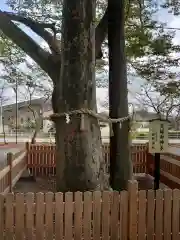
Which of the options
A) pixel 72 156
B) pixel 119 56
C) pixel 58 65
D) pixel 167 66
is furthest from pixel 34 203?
pixel 167 66

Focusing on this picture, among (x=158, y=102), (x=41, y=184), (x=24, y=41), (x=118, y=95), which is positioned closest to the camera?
(x=24, y=41)

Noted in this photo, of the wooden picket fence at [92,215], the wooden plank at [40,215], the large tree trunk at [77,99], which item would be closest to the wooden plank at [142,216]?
the wooden picket fence at [92,215]

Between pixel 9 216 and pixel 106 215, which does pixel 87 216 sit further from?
pixel 9 216

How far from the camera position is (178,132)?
30.8 metres

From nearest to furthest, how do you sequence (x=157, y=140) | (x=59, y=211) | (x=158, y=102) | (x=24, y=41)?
1. (x=59, y=211)
2. (x=24, y=41)
3. (x=157, y=140)
4. (x=158, y=102)

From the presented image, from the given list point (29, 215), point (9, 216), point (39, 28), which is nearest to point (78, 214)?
point (29, 215)

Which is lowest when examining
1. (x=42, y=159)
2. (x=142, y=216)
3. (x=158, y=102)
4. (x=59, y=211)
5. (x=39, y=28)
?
(x=42, y=159)

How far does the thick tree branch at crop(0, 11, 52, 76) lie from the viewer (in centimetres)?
629

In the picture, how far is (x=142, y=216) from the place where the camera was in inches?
173

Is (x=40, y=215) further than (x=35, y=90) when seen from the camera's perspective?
No

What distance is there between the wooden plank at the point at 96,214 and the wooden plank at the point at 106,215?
2.1 inches

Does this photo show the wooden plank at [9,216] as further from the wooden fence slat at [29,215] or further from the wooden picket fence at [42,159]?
the wooden picket fence at [42,159]

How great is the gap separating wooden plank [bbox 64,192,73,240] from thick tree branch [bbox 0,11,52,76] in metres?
2.89

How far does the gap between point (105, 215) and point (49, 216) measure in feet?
2.12
